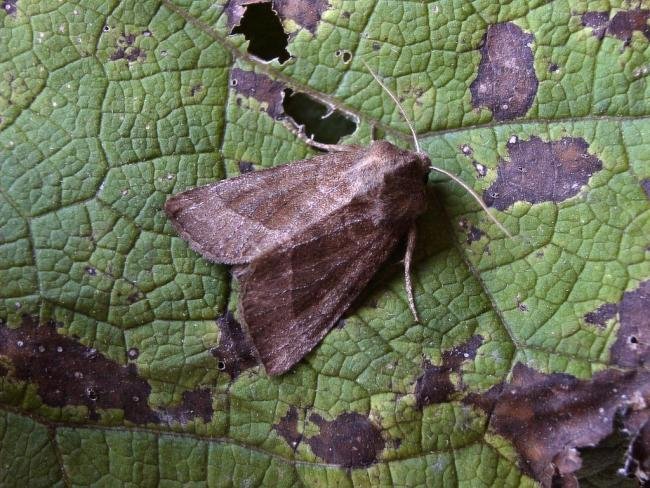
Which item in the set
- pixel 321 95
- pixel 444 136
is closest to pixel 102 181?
pixel 321 95

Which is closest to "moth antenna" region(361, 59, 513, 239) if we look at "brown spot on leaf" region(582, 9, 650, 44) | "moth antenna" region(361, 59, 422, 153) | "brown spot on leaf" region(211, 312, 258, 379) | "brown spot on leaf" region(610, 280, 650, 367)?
"moth antenna" region(361, 59, 422, 153)

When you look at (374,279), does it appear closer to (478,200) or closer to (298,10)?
(478,200)

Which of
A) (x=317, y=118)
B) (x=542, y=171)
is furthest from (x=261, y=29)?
(x=542, y=171)

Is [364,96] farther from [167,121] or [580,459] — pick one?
[580,459]

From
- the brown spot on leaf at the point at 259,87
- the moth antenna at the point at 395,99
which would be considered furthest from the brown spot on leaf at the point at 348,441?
the brown spot on leaf at the point at 259,87

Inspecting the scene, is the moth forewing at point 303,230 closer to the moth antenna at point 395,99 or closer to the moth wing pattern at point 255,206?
the moth wing pattern at point 255,206

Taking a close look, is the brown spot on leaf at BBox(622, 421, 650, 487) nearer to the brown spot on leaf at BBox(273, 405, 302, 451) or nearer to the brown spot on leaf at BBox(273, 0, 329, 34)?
the brown spot on leaf at BBox(273, 405, 302, 451)

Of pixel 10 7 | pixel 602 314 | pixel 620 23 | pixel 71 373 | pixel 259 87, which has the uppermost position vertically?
pixel 10 7
